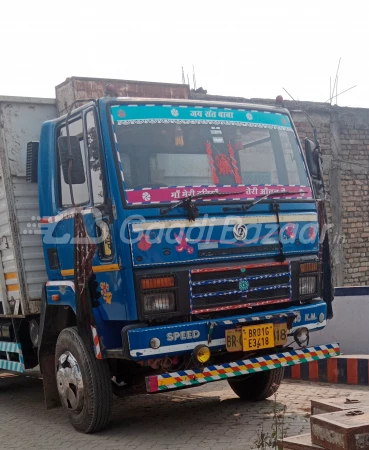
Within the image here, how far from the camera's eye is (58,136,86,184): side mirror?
18.3ft

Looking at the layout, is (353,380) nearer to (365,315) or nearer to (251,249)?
(365,315)

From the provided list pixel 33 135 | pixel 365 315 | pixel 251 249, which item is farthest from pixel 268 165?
pixel 365 315

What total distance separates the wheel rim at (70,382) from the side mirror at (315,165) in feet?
8.70

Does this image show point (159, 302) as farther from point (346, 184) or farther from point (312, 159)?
point (346, 184)

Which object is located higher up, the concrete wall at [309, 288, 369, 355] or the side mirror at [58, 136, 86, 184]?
the side mirror at [58, 136, 86, 184]

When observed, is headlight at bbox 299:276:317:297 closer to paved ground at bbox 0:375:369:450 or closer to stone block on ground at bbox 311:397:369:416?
paved ground at bbox 0:375:369:450

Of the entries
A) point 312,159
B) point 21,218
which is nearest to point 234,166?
point 312,159

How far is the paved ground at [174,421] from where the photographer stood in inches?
217

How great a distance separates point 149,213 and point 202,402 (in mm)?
2555

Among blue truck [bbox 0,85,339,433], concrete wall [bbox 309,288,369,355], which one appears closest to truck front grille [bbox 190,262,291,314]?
blue truck [bbox 0,85,339,433]

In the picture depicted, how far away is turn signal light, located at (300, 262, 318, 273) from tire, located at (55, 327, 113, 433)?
1847mm

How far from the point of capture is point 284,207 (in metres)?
5.93

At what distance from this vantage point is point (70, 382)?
5.91 m

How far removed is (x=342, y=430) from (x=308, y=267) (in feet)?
8.14
